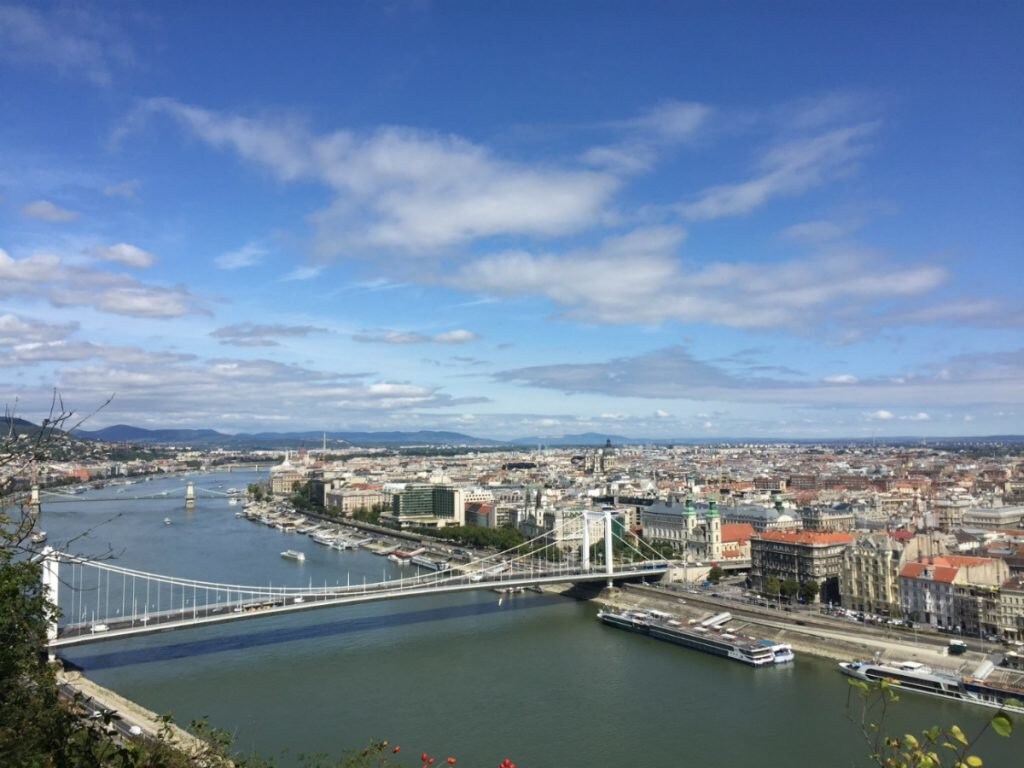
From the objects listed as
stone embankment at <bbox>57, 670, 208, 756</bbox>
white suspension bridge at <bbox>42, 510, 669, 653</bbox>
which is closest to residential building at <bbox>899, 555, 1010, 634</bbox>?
white suspension bridge at <bbox>42, 510, 669, 653</bbox>

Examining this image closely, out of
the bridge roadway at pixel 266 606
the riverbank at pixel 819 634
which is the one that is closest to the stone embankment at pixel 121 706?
the bridge roadway at pixel 266 606

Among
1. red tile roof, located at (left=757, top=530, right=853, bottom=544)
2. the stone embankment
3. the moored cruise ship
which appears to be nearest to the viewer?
the stone embankment

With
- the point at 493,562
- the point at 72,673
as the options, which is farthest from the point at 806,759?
the point at 493,562

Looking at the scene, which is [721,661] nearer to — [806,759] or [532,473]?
[806,759]

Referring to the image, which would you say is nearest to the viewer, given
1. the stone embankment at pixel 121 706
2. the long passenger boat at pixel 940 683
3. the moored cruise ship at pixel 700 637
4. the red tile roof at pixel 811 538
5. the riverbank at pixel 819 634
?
the stone embankment at pixel 121 706

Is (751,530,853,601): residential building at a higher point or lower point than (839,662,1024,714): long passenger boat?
higher

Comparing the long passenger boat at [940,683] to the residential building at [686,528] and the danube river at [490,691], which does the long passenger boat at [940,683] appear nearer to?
the danube river at [490,691]

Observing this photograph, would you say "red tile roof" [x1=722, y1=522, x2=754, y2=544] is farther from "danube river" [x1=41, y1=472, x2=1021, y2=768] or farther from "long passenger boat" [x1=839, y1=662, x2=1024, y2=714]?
"long passenger boat" [x1=839, y1=662, x2=1024, y2=714]
